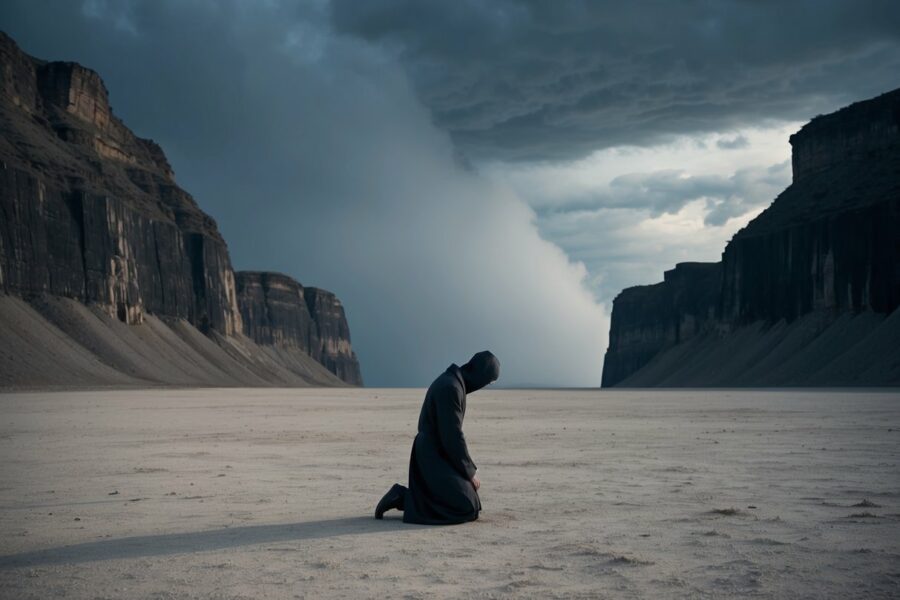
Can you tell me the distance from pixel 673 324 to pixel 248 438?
154209 millimetres

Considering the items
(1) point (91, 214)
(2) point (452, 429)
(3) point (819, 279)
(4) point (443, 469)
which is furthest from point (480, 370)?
(1) point (91, 214)

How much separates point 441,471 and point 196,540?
2551mm

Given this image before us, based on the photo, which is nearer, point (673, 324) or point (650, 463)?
point (650, 463)

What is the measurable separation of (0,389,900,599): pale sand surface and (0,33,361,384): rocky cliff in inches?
3299

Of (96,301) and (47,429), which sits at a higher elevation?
(96,301)

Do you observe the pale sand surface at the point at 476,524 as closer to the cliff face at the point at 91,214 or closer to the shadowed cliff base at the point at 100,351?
the shadowed cliff base at the point at 100,351

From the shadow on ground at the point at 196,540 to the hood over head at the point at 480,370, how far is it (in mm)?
1671

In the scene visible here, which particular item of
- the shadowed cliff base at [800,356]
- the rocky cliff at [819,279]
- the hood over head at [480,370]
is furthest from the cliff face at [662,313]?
the hood over head at [480,370]

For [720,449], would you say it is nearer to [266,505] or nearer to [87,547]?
[266,505]

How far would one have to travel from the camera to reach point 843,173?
4695 inches

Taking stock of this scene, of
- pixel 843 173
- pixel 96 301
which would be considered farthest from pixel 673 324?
pixel 96 301

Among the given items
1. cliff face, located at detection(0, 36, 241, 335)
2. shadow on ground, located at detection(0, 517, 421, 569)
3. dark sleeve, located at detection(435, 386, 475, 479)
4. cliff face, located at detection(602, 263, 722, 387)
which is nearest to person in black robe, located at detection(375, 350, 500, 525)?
dark sleeve, located at detection(435, 386, 475, 479)

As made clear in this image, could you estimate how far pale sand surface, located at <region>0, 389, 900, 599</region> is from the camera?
274 inches

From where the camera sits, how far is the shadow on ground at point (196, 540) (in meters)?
7.98
